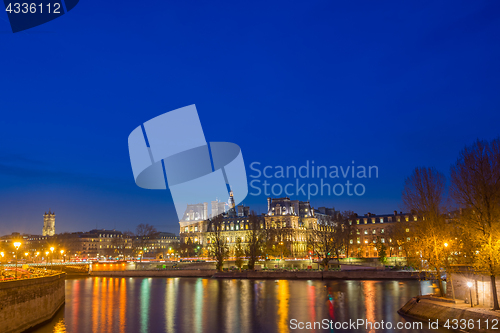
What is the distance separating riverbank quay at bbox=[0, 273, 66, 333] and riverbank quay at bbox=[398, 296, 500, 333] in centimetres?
2228

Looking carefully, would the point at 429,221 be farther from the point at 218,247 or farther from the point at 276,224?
the point at 276,224

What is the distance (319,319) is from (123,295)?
25.1 metres

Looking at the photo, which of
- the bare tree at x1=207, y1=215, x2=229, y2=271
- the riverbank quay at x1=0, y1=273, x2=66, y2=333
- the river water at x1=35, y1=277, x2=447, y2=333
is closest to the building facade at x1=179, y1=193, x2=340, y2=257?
the bare tree at x1=207, y1=215, x2=229, y2=271

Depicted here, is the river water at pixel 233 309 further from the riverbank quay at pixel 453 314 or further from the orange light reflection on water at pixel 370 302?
the riverbank quay at pixel 453 314

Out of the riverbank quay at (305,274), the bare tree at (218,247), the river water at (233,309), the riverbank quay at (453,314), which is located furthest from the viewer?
the bare tree at (218,247)

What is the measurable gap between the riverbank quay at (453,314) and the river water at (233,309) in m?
0.71

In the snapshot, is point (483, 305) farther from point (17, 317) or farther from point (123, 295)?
point (123, 295)

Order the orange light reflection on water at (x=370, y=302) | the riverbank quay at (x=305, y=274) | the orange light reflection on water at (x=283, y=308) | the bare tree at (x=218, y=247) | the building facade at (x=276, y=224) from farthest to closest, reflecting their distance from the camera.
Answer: the building facade at (x=276, y=224)
the bare tree at (x=218, y=247)
the riverbank quay at (x=305, y=274)
the orange light reflection on water at (x=370, y=302)
the orange light reflection on water at (x=283, y=308)

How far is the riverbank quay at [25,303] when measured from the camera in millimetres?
19781

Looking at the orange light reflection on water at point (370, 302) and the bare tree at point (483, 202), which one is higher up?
the bare tree at point (483, 202)

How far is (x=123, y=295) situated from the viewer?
4309cm

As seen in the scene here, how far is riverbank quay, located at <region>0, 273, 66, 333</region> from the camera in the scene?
64.9 ft

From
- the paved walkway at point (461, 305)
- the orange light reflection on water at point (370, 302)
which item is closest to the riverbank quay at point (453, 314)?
the paved walkway at point (461, 305)

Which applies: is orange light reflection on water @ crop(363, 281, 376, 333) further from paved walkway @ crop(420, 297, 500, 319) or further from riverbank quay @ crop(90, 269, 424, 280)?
riverbank quay @ crop(90, 269, 424, 280)
